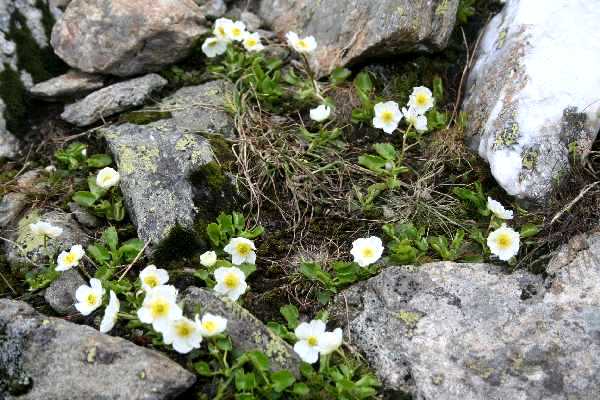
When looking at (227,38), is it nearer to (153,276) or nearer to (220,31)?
(220,31)

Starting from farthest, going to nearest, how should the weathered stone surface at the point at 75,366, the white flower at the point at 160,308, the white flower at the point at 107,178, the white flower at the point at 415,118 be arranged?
the white flower at the point at 415,118, the white flower at the point at 107,178, the white flower at the point at 160,308, the weathered stone surface at the point at 75,366

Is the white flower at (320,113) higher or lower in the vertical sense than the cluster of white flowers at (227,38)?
lower

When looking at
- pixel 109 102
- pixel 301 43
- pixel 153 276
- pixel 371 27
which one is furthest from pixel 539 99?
pixel 109 102

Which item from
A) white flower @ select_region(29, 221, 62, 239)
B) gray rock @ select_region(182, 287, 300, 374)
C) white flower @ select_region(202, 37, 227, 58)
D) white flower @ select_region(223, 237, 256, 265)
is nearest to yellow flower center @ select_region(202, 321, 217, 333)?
gray rock @ select_region(182, 287, 300, 374)

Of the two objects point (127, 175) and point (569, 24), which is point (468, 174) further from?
point (127, 175)

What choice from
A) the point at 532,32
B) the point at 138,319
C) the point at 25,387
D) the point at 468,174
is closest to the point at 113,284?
the point at 138,319

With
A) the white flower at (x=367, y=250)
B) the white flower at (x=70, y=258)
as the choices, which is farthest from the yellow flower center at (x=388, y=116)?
the white flower at (x=70, y=258)

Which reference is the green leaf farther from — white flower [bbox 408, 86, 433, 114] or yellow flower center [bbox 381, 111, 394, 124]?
white flower [bbox 408, 86, 433, 114]

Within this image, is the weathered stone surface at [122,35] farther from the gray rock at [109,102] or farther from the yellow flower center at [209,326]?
the yellow flower center at [209,326]
